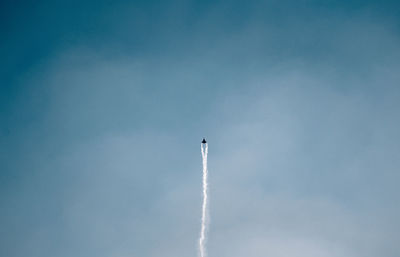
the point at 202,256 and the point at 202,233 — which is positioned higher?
the point at 202,233

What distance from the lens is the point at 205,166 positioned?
136250 millimetres

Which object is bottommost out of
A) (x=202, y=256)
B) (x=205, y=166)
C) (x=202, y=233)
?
(x=202, y=256)

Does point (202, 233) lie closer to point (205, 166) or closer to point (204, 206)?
point (204, 206)

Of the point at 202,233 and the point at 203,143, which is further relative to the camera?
the point at 202,233

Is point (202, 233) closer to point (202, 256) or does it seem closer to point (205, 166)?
point (202, 256)

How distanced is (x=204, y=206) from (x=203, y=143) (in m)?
40.8

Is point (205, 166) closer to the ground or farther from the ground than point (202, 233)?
farther from the ground

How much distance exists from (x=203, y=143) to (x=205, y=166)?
1870 cm

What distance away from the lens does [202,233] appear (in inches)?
5221

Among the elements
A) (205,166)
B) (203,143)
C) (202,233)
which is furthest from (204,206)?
(203,143)

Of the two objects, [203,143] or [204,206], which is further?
[204,206]

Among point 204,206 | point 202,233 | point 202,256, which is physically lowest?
point 202,256

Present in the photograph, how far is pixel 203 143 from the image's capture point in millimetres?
123875

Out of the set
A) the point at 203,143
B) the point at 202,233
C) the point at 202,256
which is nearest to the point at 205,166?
the point at 203,143
